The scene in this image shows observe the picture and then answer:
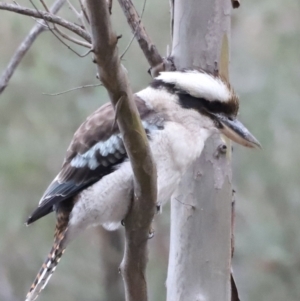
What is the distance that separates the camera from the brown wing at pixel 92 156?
261cm

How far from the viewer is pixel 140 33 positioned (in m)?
2.71

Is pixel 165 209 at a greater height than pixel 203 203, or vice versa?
pixel 165 209

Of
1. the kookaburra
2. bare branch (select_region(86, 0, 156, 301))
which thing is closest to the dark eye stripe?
the kookaburra

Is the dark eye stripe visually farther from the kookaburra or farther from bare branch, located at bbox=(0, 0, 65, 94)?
bare branch, located at bbox=(0, 0, 65, 94)

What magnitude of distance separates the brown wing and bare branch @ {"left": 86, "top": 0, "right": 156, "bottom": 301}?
0.32m

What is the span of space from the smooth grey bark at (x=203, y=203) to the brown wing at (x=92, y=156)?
0.30 meters

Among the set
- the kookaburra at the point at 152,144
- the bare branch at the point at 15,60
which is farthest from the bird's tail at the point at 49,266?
the bare branch at the point at 15,60

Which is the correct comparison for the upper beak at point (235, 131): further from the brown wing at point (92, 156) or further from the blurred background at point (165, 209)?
the blurred background at point (165, 209)

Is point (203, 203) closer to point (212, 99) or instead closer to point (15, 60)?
point (212, 99)

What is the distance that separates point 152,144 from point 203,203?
0.35 m

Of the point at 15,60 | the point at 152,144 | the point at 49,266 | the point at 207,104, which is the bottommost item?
the point at 49,266

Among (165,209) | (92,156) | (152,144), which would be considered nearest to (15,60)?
(92,156)

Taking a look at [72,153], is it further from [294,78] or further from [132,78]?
[294,78]

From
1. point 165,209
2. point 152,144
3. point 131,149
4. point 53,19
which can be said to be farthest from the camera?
point 165,209
